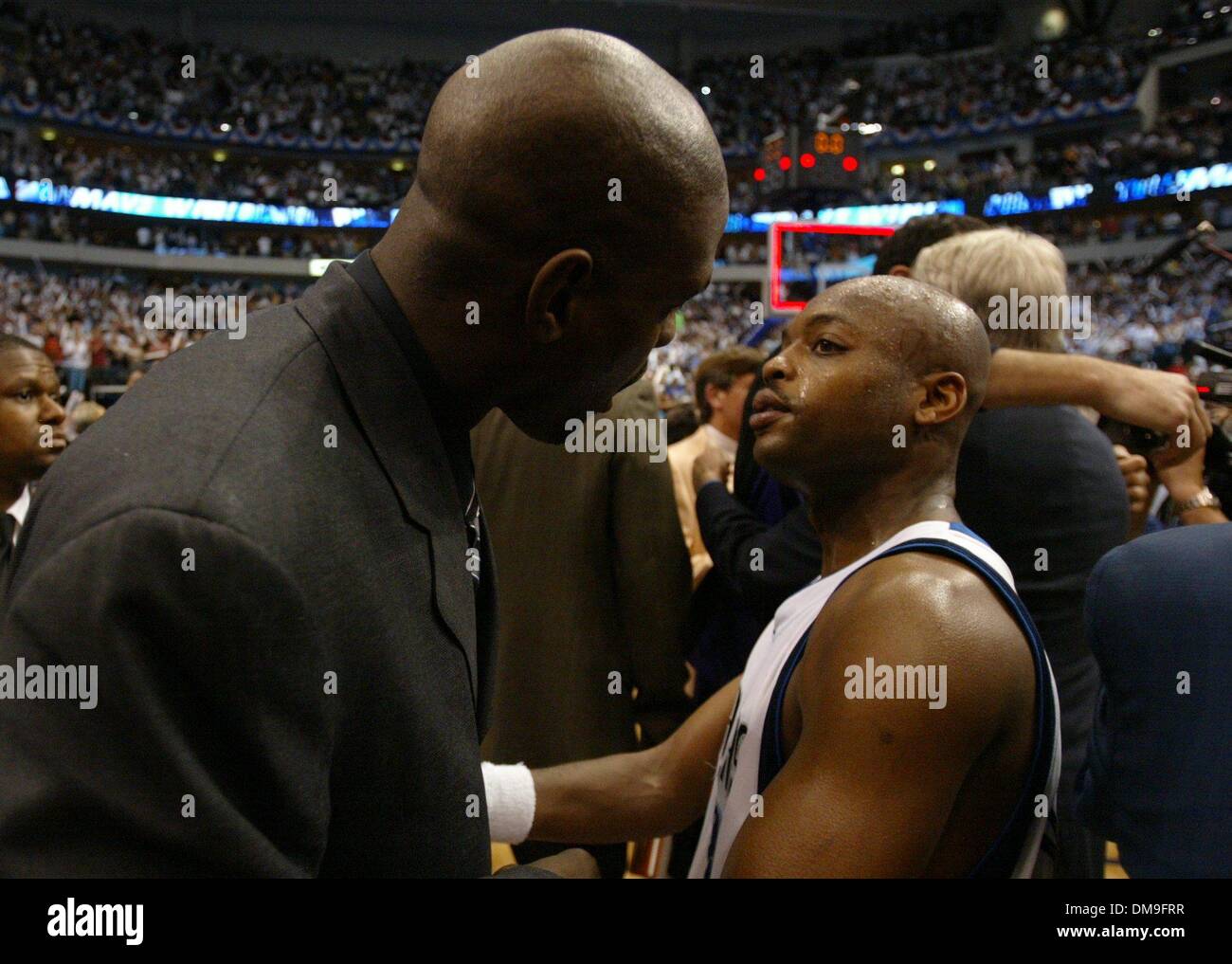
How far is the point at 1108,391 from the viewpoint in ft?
5.93

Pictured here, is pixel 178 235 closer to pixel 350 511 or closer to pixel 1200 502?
pixel 1200 502

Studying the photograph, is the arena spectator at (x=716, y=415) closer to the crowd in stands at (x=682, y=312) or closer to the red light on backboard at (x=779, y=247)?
the red light on backboard at (x=779, y=247)

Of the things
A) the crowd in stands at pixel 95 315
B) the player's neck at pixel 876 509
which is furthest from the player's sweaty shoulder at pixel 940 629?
the crowd in stands at pixel 95 315

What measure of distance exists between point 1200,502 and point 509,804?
1395 millimetres

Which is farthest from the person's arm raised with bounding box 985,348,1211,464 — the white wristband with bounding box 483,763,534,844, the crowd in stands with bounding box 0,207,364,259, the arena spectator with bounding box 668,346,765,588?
the crowd in stands with bounding box 0,207,364,259

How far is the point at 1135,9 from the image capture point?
23297mm

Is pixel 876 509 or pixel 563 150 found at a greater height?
pixel 563 150

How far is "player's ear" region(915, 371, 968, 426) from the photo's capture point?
4.78 feet

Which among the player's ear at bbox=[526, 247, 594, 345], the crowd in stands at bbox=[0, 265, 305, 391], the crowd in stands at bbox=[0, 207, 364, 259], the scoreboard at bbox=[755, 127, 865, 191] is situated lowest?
the crowd in stands at bbox=[0, 265, 305, 391]

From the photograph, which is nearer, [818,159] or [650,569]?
[650,569]

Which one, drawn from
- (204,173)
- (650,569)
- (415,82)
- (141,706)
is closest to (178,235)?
(204,173)

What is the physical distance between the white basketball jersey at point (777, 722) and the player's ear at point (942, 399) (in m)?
0.17

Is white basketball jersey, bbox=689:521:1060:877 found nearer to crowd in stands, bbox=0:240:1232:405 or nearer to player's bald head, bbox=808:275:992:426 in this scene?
player's bald head, bbox=808:275:992:426

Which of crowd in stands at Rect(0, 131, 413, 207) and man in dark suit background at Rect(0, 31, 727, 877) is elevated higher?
crowd in stands at Rect(0, 131, 413, 207)
